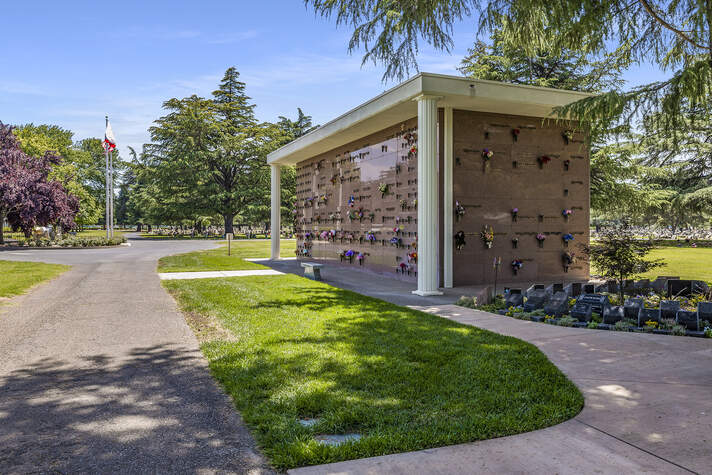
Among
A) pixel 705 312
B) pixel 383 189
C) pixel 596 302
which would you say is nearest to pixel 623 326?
pixel 596 302

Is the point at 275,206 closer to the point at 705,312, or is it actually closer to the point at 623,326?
the point at 623,326

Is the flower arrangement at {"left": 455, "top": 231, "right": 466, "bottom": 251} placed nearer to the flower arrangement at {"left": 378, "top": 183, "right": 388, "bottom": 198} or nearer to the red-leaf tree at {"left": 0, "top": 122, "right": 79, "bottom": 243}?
the flower arrangement at {"left": 378, "top": 183, "right": 388, "bottom": 198}

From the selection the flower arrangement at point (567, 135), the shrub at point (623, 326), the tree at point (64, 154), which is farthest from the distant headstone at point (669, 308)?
the tree at point (64, 154)

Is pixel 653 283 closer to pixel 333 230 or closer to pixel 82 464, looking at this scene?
pixel 82 464

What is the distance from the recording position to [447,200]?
10641mm

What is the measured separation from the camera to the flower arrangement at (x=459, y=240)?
10711 millimetres

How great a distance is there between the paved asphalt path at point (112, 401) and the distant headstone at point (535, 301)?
4725mm

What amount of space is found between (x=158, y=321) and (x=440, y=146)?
22.6ft

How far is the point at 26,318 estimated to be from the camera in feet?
22.9

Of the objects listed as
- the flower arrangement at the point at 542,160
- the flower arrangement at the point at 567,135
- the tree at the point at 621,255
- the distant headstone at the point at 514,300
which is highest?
the flower arrangement at the point at 567,135

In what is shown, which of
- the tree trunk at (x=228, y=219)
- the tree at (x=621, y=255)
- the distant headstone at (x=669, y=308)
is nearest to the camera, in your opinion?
the distant headstone at (x=669, y=308)

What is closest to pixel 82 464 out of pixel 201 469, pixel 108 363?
pixel 201 469

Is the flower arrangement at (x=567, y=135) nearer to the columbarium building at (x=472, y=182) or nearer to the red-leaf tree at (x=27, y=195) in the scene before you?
the columbarium building at (x=472, y=182)

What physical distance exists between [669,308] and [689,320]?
12.6 inches
